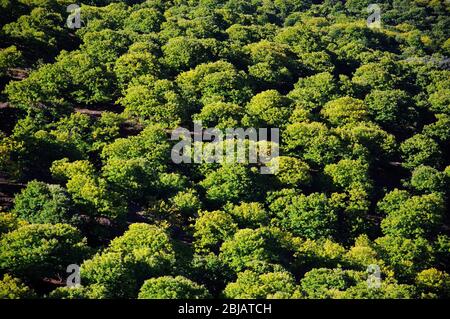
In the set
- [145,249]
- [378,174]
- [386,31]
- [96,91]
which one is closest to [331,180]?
[378,174]

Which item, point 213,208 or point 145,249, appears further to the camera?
point 213,208

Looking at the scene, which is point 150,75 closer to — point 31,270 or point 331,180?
point 331,180

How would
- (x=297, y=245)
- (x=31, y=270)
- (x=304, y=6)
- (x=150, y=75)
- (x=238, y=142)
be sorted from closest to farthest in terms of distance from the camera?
(x=31, y=270), (x=297, y=245), (x=238, y=142), (x=150, y=75), (x=304, y=6)

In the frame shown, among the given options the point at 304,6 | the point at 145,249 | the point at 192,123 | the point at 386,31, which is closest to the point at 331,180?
the point at 192,123

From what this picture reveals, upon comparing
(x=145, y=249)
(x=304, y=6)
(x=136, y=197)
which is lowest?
(x=145, y=249)

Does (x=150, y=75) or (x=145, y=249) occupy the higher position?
(x=150, y=75)

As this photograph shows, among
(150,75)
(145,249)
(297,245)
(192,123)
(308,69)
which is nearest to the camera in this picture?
(145,249)

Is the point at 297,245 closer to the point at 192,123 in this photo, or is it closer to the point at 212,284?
the point at 212,284
